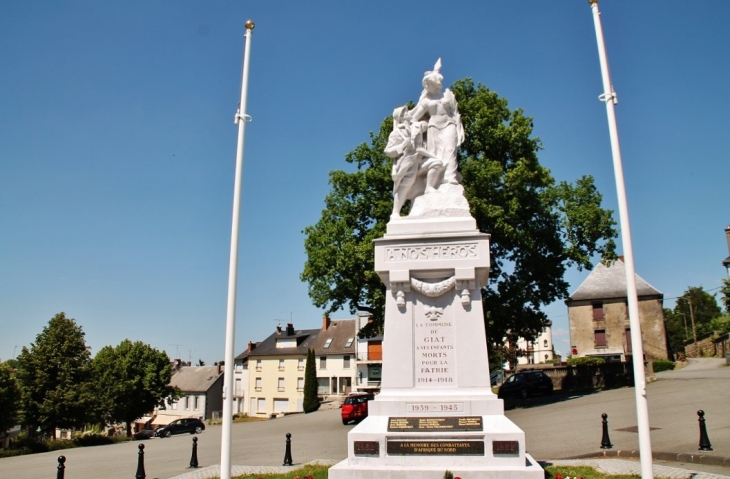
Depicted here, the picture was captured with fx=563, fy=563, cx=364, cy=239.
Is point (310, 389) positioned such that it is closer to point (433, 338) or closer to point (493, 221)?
point (493, 221)

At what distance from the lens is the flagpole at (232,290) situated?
8.71 metres

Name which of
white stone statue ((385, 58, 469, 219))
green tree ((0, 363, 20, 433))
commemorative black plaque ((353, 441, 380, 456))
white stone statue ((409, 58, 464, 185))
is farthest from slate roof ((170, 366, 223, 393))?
commemorative black plaque ((353, 441, 380, 456))

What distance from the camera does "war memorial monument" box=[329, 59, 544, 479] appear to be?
858 cm

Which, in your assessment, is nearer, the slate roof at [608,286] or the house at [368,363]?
the slate roof at [608,286]

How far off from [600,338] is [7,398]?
4352 cm

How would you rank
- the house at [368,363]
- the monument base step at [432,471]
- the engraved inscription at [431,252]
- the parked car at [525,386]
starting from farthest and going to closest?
the house at [368,363]
the parked car at [525,386]
the engraved inscription at [431,252]
the monument base step at [432,471]

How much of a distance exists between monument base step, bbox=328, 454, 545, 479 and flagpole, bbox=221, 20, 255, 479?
1675 mm

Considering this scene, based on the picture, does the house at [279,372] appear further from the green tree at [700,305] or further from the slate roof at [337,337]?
the green tree at [700,305]

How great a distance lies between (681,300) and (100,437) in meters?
93.8

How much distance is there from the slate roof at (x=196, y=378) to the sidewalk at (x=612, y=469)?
175 ft

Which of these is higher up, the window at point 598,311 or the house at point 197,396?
the window at point 598,311

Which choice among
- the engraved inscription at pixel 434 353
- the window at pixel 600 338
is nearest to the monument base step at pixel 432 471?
the engraved inscription at pixel 434 353

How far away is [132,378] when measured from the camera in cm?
4434

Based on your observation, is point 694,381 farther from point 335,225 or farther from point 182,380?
point 182,380
